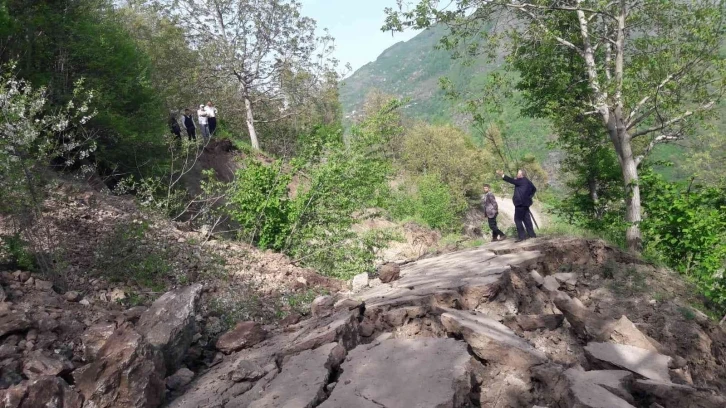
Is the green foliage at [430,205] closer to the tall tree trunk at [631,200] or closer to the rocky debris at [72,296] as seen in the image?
the tall tree trunk at [631,200]

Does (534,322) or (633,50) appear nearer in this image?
(534,322)

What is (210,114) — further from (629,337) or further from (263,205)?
(629,337)

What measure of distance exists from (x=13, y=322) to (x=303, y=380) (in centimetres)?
291

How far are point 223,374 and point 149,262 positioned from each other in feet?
9.85

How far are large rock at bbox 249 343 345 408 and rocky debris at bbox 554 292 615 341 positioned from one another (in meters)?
3.13

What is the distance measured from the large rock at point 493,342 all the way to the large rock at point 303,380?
122 cm

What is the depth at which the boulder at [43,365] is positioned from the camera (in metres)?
3.77

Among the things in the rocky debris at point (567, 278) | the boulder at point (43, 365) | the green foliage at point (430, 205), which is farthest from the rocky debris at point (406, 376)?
the green foliage at point (430, 205)

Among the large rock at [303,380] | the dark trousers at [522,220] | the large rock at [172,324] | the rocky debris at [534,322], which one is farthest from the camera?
the dark trousers at [522,220]

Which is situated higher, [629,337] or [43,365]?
[43,365]

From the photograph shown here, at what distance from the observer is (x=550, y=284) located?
23.0 feet

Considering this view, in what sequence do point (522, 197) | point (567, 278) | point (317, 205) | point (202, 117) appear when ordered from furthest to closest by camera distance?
point (202, 117)
point (522, 197)
point (317, 205)
point (567, 278)

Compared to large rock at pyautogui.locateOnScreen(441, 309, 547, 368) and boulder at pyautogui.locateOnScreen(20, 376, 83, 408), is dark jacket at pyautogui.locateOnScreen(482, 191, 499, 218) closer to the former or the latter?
large rock at pyautogui.locateOnScreen(441, 309, 547, 368)

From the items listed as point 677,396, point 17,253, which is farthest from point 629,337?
point 17,253
